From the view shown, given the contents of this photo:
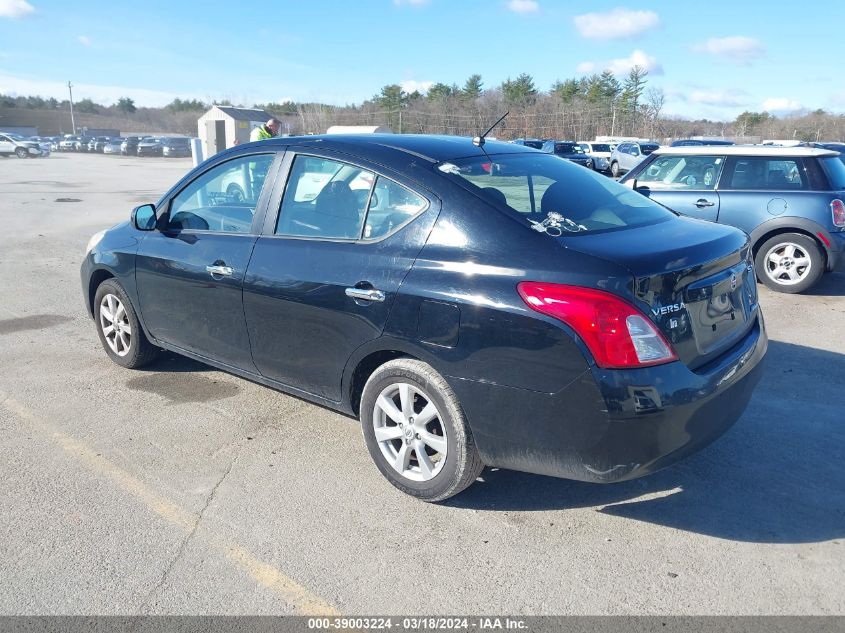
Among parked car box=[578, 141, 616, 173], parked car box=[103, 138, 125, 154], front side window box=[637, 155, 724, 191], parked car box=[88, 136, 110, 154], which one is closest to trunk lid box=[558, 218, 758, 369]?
front side window box=[637, 155, 724, 191]

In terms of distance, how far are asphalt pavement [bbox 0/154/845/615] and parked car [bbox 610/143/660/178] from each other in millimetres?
27769

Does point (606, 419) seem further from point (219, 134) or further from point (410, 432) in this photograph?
point (219, 134)

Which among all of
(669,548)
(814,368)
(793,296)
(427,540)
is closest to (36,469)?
(427,540)

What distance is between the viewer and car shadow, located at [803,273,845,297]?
7984 mm

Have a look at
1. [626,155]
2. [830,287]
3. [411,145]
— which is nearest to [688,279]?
[411,145]

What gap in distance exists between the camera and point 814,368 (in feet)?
17.3

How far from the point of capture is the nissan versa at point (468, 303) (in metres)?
2.79

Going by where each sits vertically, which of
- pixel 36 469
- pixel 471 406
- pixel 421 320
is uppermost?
pixel 421 320

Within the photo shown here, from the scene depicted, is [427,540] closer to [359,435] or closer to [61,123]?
[359,435]

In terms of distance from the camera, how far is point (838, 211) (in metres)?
7.67

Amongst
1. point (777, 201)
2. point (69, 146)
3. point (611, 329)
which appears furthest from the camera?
point (69, 146)

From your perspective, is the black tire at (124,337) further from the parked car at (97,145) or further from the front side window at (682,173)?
the parked car at (97,145)

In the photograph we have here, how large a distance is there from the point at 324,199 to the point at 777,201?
6.18 meters

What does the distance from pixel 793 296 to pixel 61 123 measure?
365 ft
